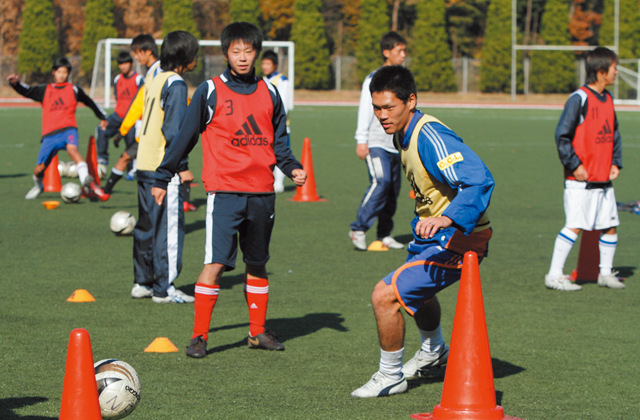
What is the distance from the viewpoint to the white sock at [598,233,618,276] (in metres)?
7.17

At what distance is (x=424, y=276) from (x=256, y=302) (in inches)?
59.0

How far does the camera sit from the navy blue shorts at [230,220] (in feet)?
16.3

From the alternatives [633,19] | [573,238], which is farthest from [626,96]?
[573,238]

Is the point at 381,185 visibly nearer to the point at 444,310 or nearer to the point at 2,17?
the point at 444,310

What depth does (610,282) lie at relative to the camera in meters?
7.15

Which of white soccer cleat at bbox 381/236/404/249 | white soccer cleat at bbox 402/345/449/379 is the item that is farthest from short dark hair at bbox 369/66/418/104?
white soccer cleat at bbox 381/236/404/249

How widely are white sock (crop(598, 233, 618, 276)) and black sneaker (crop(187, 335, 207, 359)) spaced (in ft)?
13.0

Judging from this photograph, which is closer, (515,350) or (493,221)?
(515,350)

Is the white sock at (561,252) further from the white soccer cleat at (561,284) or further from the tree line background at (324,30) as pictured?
the tree line background at (324,30)

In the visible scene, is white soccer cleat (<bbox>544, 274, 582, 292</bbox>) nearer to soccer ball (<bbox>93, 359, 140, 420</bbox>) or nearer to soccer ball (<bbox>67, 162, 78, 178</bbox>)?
soccer ball (<bbox>93, 359, 140, 420</bbox>)

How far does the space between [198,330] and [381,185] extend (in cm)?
405

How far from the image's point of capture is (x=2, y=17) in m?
57.4

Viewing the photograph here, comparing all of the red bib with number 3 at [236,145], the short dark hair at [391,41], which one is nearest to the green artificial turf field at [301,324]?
the red bib with number 3 at [236,145]

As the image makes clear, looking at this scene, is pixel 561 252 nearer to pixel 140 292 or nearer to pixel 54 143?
pixel 140 292
